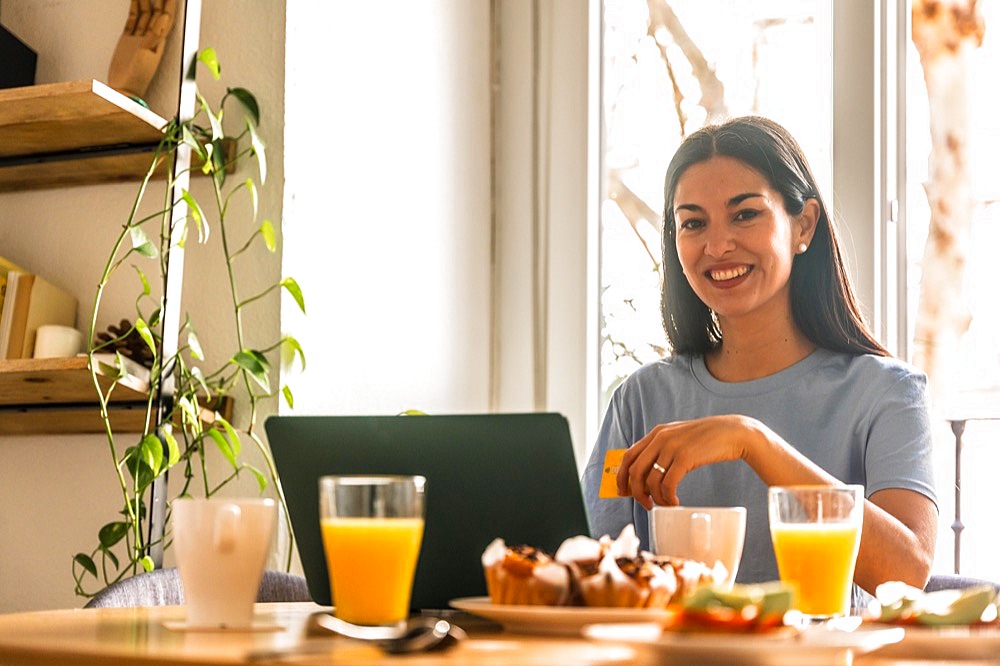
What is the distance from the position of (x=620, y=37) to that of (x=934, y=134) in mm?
774

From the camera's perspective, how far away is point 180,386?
6.91ft

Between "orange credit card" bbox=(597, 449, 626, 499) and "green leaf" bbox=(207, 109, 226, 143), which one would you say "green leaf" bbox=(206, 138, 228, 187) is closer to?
"green leaf" bbox=(207, 109, 226, 143)

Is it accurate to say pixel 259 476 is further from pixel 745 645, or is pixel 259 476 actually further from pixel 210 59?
pixel 745 645

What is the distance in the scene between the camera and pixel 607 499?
6.09 ft

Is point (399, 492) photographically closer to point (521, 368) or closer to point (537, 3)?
point (521, 368)

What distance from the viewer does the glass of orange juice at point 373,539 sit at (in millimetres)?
869

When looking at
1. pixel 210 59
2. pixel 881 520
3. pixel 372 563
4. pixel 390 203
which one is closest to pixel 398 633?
pixel 372 563

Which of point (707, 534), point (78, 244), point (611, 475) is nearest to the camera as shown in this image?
point (707, 534)

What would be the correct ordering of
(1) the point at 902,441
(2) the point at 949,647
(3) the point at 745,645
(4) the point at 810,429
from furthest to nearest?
(4) the point at 810,429 < (1) the point at 902,441 < (2) the point at 949,647 < (3) the point at 745,645

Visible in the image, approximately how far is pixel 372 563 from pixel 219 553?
14 cm

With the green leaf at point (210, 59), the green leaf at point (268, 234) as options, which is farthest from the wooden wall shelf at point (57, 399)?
the green leaf at point (210, 59)

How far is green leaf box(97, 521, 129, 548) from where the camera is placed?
202cm

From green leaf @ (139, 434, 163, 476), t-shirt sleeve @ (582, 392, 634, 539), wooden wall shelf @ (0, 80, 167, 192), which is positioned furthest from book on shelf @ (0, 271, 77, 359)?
t-shirt sleeve @ (582, 392, 634, 539)

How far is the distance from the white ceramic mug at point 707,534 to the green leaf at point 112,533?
125 centimetres
